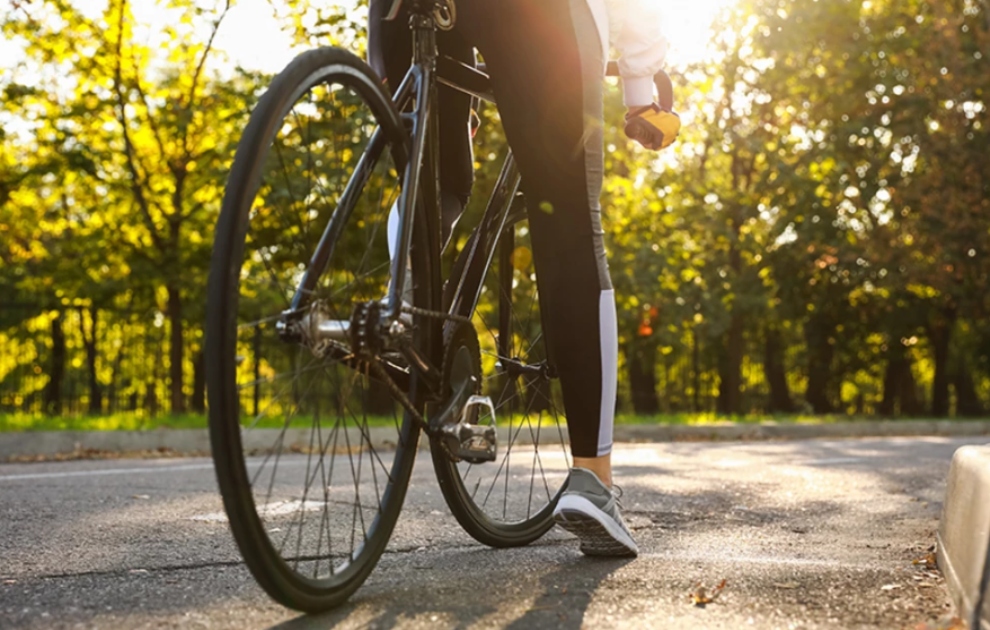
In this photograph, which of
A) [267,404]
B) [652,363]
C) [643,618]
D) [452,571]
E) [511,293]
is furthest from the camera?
[652,363]

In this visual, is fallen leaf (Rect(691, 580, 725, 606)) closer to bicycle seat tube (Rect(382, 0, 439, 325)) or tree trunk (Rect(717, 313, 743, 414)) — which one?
bicycle seat tube (Rect(382, 0, 439, 325))

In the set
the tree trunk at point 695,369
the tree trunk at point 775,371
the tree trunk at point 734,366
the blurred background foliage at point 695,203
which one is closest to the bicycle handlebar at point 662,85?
the blurred background foliage at point 695,203

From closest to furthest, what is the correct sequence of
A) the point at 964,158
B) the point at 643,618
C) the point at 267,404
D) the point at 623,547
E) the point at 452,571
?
1. the point at 643,618
2. the point at 267,404
3. the point at 452,571
4. the point at 623,547
5. the point at 964,158

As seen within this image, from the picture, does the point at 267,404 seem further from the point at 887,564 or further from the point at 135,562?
the point at 887,564

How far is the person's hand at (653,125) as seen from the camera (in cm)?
301

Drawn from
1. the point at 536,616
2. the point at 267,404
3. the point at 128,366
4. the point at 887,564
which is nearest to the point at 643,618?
the point at 536,616

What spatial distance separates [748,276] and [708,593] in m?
19.7

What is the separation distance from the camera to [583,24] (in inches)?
111

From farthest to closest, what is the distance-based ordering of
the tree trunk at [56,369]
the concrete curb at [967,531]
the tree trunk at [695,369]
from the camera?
1. the tree trunk at [695,369]
2. the tree trunk at [56,369]
3. the concrete curb at [967,531]

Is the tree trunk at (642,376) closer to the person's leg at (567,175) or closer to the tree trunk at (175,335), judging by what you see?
the tree trunk at (175,335)

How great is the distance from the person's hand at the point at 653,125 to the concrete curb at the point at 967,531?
1.05 meters

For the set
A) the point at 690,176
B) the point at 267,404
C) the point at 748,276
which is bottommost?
the point at 267,404

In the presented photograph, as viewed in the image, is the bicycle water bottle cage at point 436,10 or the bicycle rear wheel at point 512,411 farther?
the bicycle rear wheel at point 512,411

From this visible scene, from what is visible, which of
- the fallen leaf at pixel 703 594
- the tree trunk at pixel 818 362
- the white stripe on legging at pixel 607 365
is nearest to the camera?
the fallen leaf at pixel 703 594
